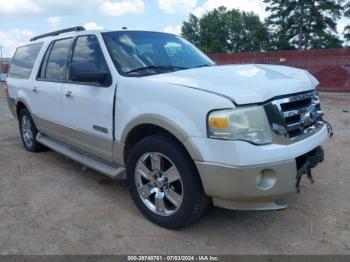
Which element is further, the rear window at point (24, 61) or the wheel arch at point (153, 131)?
the rear window at point (24, 61)

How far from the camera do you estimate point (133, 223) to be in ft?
11.6

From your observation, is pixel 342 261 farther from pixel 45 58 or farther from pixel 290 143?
pixel 45 58

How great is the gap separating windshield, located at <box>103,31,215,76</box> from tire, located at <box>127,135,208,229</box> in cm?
85

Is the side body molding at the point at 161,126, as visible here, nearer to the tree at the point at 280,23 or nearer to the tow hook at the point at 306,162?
the tow hook at the point at 306,162

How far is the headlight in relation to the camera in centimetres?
276

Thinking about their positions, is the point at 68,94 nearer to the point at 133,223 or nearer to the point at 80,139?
the point at 80,139

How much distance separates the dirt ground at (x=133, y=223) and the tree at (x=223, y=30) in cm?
6850

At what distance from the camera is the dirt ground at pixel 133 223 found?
3104 millimetres

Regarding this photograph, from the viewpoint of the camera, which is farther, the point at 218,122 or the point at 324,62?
the point at 324,62

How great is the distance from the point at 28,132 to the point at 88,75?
120 inches

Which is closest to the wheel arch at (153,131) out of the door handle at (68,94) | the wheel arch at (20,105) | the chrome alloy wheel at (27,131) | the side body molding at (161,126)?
the side body molding at (161,126)

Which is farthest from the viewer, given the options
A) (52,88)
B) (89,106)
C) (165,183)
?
(52,88)

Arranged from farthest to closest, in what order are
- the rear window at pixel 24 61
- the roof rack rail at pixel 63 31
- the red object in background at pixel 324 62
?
the red object in background at pixel 324 62 → the rear window at pixel 24 61 → the roof rack rail at pixel 63 31

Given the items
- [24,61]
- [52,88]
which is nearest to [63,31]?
[52,88]
